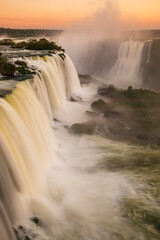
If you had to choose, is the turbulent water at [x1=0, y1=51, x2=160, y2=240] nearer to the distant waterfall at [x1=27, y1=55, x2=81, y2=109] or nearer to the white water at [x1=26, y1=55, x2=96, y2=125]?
the white water at [x1=26, y1=55, x2=96, y2=125]

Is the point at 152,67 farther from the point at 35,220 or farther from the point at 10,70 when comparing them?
the point at 35,220

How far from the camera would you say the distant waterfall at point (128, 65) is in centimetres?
4019

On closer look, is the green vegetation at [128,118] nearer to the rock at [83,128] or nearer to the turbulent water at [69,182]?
the rock at [83,128]

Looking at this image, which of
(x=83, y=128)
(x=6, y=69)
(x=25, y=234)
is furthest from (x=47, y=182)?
(x=6, y=69)

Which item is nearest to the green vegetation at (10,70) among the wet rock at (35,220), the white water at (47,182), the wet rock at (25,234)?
the white water at (47,182)

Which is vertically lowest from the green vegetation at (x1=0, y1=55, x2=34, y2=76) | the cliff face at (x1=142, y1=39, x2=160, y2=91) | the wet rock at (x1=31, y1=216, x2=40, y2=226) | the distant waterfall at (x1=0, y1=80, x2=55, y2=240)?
the cliff face at (x1=142, y1=39, x2=160, y2=91)

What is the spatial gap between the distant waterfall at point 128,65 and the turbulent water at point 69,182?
2762cm

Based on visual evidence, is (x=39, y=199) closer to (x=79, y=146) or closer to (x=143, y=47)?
(x=79, y=146)

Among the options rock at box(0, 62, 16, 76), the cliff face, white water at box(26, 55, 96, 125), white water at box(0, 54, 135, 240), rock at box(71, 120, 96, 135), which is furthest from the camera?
the cliff face

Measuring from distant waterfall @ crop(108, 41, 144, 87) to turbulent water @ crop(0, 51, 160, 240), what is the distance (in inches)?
1087

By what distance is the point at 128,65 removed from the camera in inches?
1658

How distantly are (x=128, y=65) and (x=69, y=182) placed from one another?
35.5 metres

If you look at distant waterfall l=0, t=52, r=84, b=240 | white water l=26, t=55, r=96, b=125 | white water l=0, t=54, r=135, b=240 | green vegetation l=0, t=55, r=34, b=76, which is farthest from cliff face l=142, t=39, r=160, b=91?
white water l=0, t=54, r=135, b=240

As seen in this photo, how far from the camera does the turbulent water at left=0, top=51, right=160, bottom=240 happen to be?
6.75m
